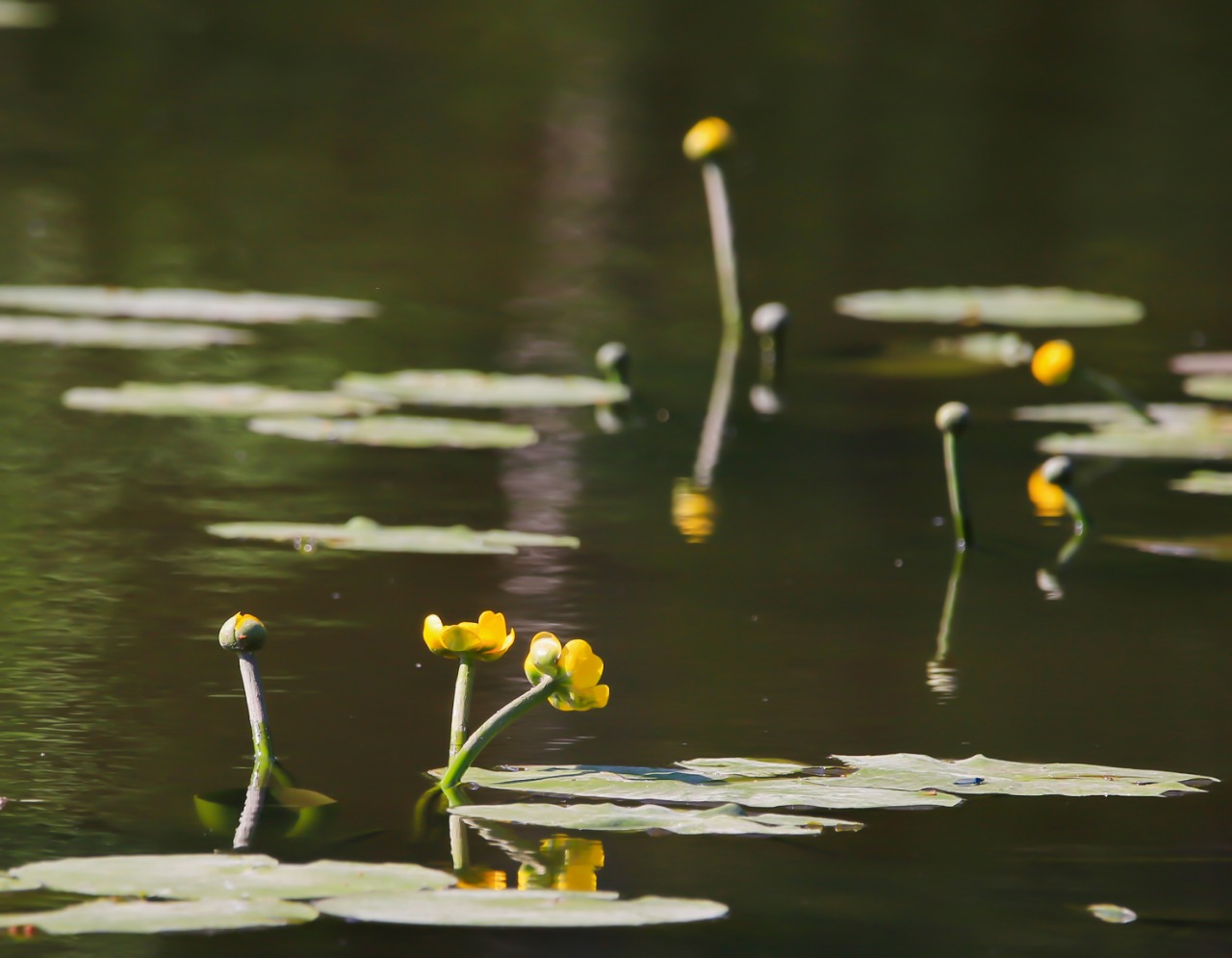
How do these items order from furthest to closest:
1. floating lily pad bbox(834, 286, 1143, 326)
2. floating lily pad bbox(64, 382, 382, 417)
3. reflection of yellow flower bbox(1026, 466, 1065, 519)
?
floating lily pad bbox(834, 286, 1143, 326)
floating lily pad bbox(64, 382, 382, 417)
reflection of yellow flower bbox(1026, 466, 1065, 519)

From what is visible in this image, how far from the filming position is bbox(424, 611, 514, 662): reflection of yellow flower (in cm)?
285

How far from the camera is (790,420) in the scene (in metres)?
5.95

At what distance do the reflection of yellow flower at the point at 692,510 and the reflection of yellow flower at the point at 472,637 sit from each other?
1.74 meters

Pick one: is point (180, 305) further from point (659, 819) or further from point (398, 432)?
point (659, 819)

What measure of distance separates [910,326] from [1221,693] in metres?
3.93

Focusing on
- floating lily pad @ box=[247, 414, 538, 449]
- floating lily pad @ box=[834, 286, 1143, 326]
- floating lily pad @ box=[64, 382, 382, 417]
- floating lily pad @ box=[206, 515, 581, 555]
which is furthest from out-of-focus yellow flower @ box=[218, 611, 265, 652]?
floating lily pad @ box=[834, 286, 1143, 326]

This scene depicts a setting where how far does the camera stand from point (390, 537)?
170 inches

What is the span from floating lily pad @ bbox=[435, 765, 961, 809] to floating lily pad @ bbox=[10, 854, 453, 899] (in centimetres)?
46

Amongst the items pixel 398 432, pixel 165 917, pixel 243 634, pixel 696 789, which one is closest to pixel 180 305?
pixel 398 432

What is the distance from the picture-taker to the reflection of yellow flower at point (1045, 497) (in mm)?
5008

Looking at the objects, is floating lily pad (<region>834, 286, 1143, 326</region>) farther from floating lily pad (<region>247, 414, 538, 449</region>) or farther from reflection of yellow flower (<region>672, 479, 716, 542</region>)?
reflection of yellow flower (<region>672, 479, 716, 542</region>)

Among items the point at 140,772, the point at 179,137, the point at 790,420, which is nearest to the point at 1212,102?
the point at 179,137

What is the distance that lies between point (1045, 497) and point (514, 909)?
296cm

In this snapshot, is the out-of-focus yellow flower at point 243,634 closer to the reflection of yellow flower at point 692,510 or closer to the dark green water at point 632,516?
the dark green water at point 632,516
